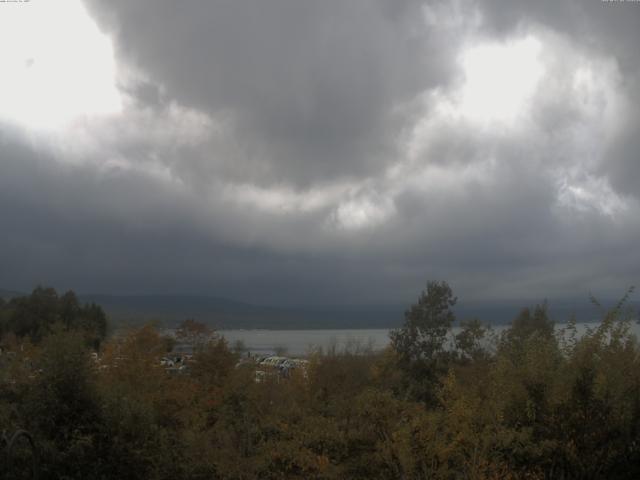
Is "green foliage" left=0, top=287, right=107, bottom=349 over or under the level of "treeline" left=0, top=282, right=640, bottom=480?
over

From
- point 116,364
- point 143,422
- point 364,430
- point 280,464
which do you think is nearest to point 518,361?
point 364,430

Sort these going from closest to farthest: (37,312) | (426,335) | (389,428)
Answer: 1. (389,428)
2. (426,335)
3. (37,312)

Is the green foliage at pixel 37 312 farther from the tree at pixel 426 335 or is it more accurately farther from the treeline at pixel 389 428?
the treeline at pixel 389 428

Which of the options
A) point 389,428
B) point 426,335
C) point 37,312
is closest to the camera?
point 389,428

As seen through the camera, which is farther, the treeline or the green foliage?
the green foliage

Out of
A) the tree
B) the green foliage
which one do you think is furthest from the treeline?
the green foliage

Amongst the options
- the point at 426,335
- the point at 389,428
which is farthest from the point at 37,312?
the point at 389,428

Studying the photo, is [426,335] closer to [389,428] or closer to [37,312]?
[389,428]

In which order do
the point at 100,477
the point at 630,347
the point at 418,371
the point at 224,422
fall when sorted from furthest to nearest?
1. the point at 418,371
2. the point at 224,422
3. the point at 630,347
4. the point at 100,477

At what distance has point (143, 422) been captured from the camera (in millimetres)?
11812

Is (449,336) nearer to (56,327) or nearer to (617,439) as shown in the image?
(617,439)

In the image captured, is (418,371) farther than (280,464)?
Yes

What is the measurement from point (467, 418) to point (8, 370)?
981cm

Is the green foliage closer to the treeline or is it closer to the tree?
the tree
